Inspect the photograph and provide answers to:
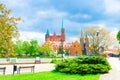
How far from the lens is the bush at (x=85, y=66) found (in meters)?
19.0

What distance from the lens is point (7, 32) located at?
22062mm

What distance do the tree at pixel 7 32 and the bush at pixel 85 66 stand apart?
16.0 feet

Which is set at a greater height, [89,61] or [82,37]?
[82,37]

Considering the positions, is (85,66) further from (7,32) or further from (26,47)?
(26,47)

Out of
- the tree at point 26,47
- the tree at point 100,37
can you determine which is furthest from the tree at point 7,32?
the tree at point 26,47

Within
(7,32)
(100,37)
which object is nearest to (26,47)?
(100,37)

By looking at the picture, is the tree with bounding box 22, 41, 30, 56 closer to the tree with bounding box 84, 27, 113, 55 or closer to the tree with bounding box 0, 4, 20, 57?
the tree with bounding box 84, 27, 113, 55

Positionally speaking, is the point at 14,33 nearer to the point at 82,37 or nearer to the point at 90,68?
the point at 90,68

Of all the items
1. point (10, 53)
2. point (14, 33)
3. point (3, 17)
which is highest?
point (3, 17)

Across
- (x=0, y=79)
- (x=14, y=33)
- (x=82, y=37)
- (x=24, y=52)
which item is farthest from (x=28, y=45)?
(x=0, y=79)

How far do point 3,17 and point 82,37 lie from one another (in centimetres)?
5223

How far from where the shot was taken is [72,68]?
63.6ft

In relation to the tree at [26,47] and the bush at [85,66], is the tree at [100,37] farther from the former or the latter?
the bush at [85,66]

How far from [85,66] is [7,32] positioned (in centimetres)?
767
